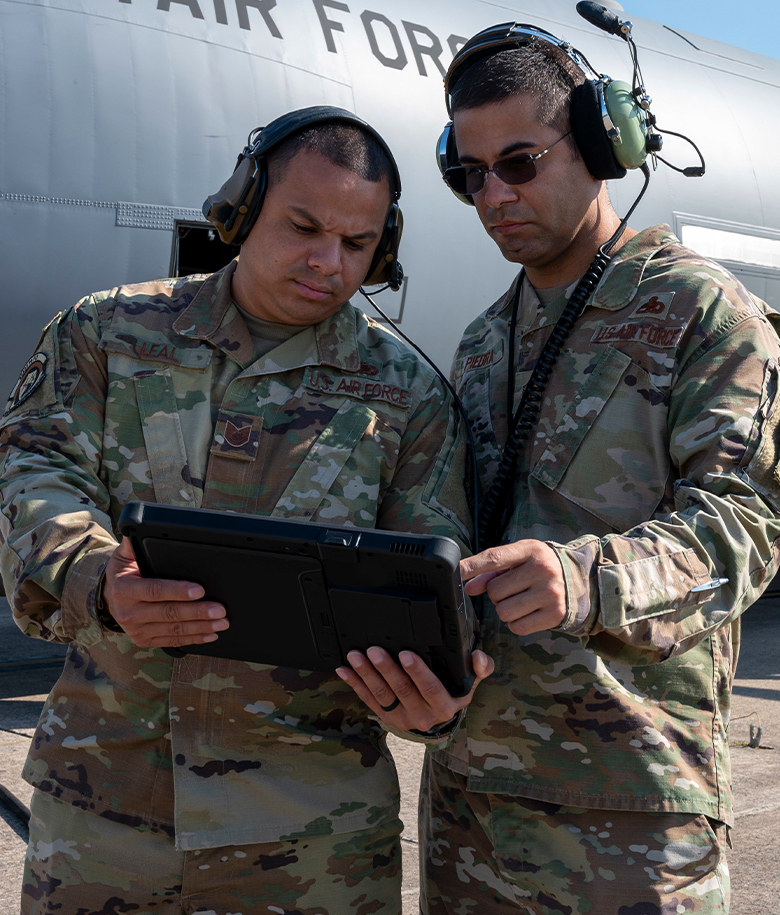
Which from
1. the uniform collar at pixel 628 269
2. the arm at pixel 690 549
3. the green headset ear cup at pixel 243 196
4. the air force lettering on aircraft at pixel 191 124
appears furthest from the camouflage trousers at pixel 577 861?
the air force lettering on aircraft at pixel 191 124

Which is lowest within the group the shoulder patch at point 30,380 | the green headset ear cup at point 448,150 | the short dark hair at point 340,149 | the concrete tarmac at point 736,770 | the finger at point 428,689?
the concrete tarmac at point 736,770

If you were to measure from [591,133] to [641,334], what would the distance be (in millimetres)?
528

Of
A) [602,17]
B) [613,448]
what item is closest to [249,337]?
[613,448]

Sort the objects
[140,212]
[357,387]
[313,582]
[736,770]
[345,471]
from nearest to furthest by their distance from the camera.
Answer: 1. [313,582]
2. [345,471]
3. [357,387]
4. [736,770]
5. [140,212]

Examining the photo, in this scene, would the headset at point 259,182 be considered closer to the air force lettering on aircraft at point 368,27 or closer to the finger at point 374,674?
the finger at point 374,674

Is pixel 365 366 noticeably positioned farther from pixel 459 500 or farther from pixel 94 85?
pixel 94 85

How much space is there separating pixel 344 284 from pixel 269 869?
4.14 feet

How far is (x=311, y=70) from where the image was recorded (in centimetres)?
Answer: 520

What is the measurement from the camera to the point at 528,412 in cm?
220

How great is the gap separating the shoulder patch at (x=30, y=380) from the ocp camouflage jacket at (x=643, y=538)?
3.47 feet

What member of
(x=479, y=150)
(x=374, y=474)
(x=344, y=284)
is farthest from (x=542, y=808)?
(x=479, y=150)

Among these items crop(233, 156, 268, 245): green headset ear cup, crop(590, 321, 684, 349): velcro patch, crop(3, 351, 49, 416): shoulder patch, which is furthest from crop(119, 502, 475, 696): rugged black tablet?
crop(233, 156, 268, 245): green headset ear cup

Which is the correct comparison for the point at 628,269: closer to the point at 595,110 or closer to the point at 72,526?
the point at 595,110

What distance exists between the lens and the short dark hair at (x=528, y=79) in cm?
216
